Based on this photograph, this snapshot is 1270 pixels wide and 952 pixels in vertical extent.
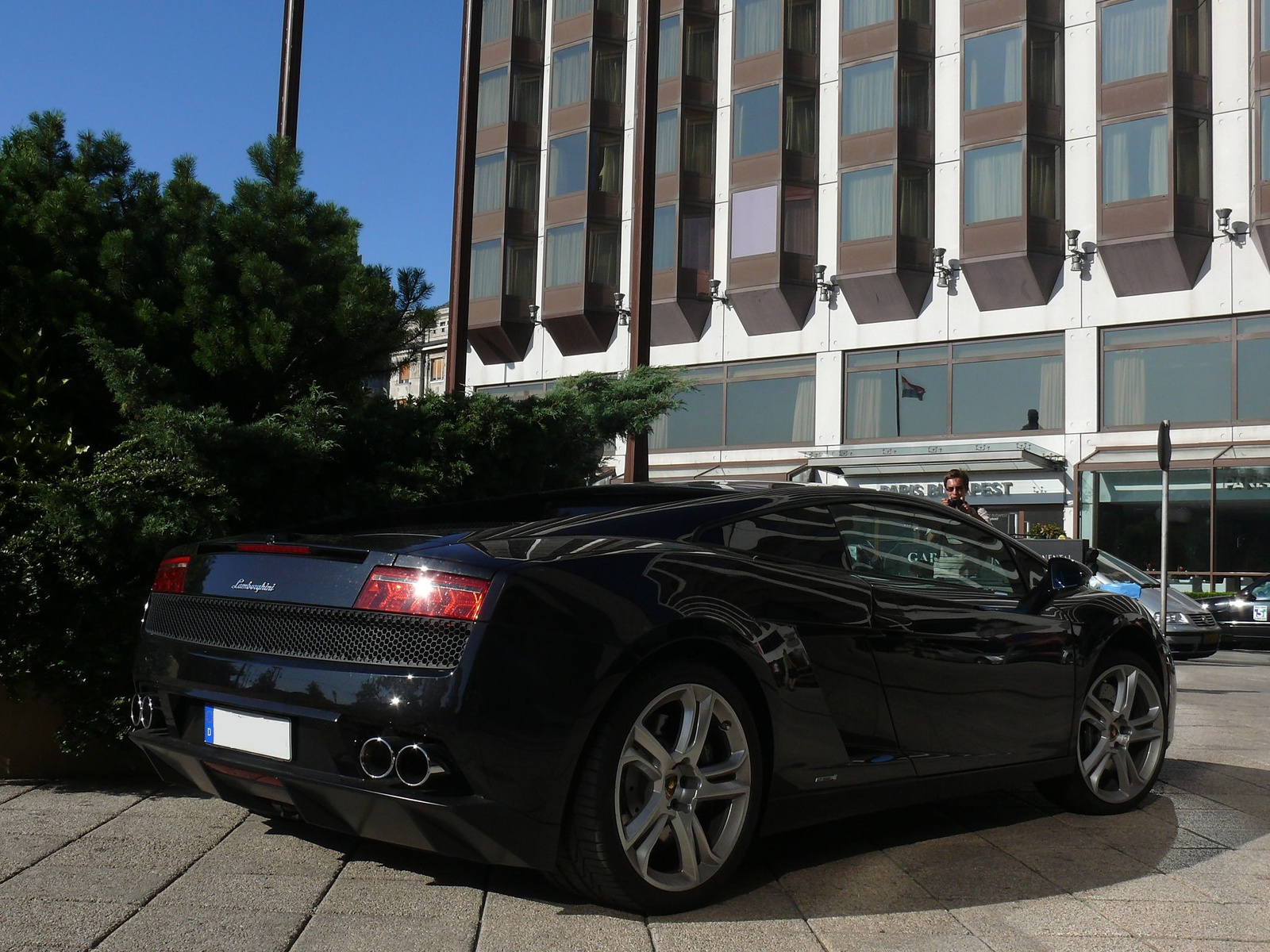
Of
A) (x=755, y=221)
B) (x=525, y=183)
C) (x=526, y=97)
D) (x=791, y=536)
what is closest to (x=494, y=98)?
(x=526, y=97)

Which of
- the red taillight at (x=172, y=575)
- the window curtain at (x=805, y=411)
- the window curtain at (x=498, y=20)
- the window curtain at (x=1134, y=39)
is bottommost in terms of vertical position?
the red taillight at (x=172, y=575)

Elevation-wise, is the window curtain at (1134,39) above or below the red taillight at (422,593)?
above

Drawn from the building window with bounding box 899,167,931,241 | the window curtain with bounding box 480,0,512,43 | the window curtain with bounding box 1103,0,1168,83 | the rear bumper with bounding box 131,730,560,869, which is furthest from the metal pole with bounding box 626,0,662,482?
the window curtain with bounding box 480,0,512,43

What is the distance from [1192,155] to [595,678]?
85.9 feet

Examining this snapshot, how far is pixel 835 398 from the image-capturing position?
30.6 meters

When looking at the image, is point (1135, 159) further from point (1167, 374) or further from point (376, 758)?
point (376, 758)

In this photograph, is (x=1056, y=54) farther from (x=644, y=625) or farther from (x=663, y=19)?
(x=644, y=625)

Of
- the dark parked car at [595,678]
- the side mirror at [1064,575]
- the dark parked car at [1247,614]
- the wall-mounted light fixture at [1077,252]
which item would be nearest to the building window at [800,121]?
the wall-mounted light fixture at [1077,252]

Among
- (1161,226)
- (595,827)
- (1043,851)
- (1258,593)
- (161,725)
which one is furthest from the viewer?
(1161,226)

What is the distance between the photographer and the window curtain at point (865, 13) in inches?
1172

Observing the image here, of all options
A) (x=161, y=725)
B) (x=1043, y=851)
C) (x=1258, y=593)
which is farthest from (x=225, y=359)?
(x=1258, y=593)

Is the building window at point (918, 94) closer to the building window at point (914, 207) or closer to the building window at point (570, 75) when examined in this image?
the building window at point (914, 207)

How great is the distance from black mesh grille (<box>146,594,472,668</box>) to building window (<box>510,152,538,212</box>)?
105 feet

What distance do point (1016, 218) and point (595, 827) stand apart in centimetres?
2622
